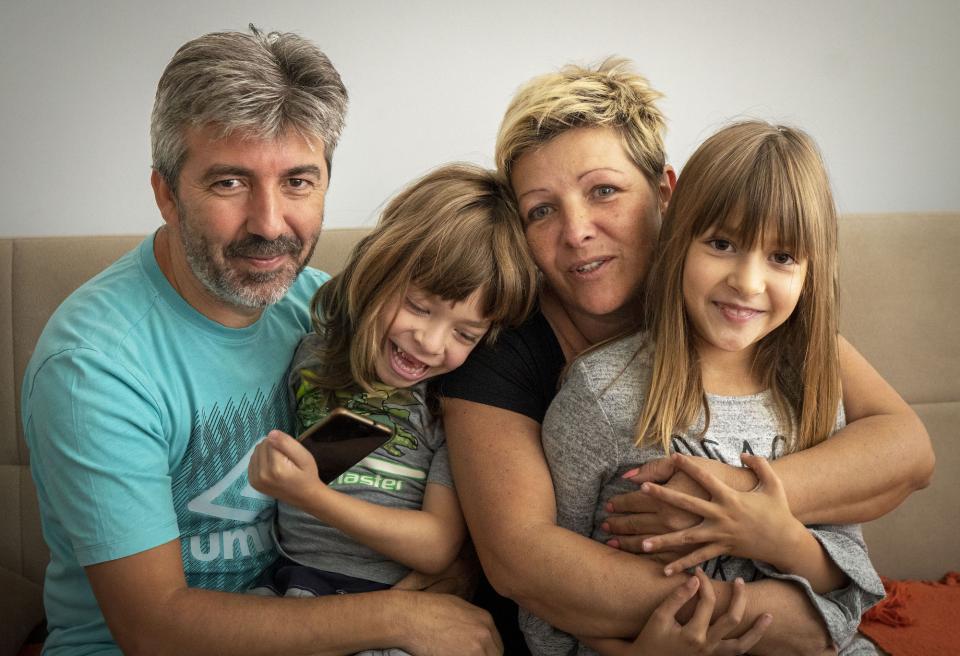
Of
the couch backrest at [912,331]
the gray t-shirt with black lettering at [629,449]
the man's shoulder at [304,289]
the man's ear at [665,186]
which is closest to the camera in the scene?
the gray t-shirt with black lettering at [629,449]

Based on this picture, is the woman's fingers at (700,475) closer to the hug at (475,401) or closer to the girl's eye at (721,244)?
the hug at (475,401)

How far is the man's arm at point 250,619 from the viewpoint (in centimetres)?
137

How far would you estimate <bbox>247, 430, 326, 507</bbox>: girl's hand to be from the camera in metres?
1.35

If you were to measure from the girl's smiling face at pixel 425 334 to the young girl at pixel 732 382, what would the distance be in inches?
7.9

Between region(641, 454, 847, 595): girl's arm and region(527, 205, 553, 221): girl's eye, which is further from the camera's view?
region(527, 205, 553, 221): girl's eye

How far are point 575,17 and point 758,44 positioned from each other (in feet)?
1.66

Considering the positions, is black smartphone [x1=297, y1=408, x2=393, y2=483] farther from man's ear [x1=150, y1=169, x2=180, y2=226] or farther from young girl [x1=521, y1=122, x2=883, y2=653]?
man's ear [x1=150, y1=169, x2=180, y2=226]

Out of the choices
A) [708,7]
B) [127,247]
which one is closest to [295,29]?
[127,247]

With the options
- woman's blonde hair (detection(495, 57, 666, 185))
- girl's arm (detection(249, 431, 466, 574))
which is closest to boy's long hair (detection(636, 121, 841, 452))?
woman's blonde hair (detection(495, 57, 666, 185))

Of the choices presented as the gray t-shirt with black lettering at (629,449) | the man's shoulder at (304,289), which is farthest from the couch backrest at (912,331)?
the gray t-shirt with black lettering at (629,449)

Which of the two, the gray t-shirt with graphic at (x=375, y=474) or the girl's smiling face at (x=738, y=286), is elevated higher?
the girl's smiling face at (x=738, y=286)

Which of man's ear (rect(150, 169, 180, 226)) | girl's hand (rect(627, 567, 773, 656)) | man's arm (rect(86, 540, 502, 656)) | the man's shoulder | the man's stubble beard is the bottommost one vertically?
man's arm (rect(86, 540, 502, 656))

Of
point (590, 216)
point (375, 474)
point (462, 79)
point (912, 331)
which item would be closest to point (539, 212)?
point (590, 216)

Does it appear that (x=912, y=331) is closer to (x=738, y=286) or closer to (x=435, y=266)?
(x=738, y=286)
